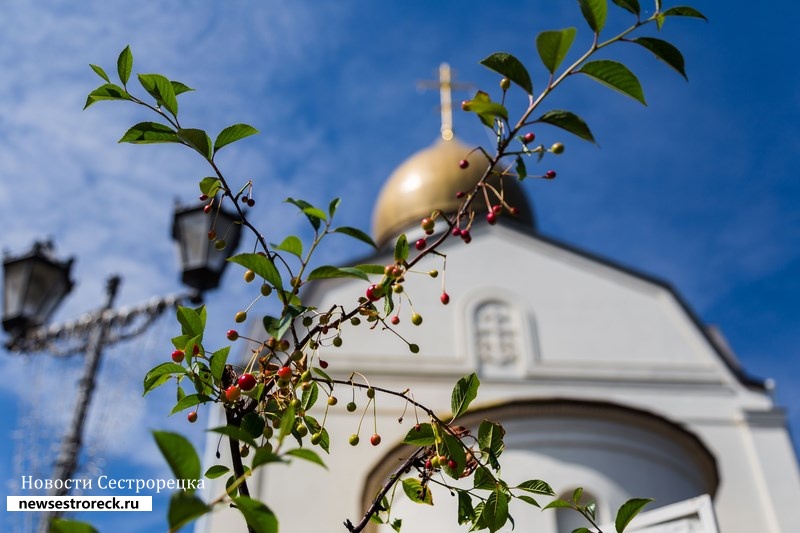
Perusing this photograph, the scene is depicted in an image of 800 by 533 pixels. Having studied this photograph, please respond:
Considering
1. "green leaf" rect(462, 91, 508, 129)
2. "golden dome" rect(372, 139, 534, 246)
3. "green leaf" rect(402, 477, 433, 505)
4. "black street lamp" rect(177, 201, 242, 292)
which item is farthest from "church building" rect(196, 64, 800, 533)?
"green leaf" rect(462, 91, 508, 129)

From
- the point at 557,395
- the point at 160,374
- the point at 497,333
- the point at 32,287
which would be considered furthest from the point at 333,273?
the point at 497,333

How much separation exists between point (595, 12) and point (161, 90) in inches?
30.1

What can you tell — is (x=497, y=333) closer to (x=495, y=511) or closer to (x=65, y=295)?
(x=65, y=295)

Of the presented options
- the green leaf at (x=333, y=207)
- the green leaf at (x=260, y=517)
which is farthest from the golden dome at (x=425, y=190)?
the green leaf at (x=260, y=517)

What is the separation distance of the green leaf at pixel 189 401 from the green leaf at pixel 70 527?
49 cm

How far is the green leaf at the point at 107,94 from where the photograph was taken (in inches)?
56.4

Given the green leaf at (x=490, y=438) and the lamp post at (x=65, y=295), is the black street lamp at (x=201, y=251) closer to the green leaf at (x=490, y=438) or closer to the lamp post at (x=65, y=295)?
the lamp post at (x=65, y=295)

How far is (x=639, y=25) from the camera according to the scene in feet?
4.41

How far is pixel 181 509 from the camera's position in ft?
3.01

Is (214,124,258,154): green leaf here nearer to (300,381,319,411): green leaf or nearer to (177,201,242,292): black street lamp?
(300,381,319,411): green leaf

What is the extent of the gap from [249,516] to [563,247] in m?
9.79

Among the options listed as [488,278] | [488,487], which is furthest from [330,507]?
[488,487]

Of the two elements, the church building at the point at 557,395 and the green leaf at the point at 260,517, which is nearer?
the green leaf at the point at 260,517

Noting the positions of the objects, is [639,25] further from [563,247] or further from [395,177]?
[395,177]
